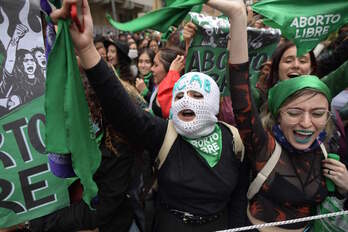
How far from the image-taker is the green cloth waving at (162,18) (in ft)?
4.09

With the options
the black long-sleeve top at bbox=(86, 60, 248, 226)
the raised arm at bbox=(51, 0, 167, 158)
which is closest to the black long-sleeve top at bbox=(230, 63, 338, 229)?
the black long-sleeve top at bbox=(86, 60, 248, 226)

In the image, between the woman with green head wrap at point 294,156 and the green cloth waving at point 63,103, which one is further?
the woman with green head wrap at point 294,156

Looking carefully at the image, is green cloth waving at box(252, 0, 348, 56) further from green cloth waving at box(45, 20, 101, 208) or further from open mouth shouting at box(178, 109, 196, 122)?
green cloth waving at box(45, 20, 101, 208)

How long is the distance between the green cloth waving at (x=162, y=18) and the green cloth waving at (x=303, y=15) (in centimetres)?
61

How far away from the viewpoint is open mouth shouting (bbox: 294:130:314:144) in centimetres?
151

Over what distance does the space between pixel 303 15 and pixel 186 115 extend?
91 centimetres

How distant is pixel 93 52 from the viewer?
1.21 metres

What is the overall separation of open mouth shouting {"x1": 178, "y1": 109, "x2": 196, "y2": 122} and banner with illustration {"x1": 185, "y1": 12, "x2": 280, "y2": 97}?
63cm

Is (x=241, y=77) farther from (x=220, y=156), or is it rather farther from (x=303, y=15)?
(x=303, y=15)

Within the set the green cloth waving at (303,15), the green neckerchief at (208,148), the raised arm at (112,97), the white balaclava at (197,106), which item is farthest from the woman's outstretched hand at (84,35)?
the green cloth waving at (303,15)

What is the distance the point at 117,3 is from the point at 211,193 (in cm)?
2499

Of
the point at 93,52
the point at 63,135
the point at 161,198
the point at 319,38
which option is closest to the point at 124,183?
the point at 161,198

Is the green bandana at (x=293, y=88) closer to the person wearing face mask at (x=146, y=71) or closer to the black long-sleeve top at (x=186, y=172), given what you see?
the black long-sleeve top at (x=186, y=172)

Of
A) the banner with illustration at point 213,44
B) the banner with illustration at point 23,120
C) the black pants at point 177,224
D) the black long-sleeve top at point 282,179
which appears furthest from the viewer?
the banner with illustration at point 213,44
